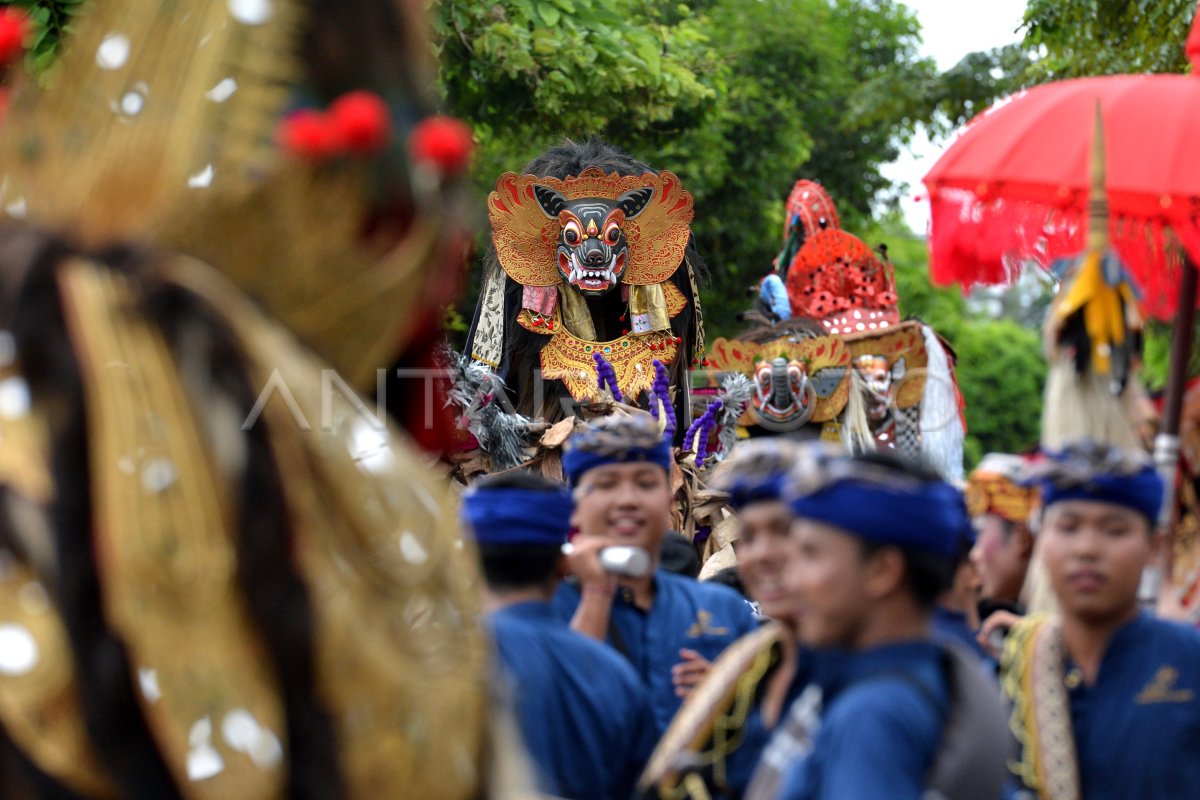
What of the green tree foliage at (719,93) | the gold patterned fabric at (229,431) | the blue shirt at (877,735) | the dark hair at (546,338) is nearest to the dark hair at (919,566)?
the blue shirt at (877,735)

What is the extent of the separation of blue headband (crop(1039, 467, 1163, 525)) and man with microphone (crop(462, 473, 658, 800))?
1031 millimetres

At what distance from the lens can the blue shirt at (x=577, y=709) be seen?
3.55 m

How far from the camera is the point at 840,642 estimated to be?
2781mm

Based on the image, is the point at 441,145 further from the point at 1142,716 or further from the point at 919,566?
the point at 1142,716

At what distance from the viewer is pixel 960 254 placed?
15.1 ft

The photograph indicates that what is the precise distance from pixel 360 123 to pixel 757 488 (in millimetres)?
1601

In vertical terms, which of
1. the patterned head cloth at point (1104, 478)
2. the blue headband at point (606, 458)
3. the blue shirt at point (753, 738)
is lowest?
the blue shirt at point (753, 738)

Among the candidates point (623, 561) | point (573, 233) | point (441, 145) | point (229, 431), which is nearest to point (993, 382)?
point (573, 233)

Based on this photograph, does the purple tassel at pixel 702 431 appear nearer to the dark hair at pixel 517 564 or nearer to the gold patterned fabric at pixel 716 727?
the dark hair at pixel 517 564

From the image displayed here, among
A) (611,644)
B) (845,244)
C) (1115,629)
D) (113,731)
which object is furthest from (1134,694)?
(845,244)

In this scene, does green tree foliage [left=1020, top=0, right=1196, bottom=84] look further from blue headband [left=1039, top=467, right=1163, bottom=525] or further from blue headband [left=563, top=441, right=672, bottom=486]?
blue headband [left=1039, top=467, right=1163, bottom=525]

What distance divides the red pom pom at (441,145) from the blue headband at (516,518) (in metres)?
1.81

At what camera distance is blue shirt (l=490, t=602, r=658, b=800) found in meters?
3.55

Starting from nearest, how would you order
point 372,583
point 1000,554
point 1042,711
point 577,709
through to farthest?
point 372,583
point 1042,711
point 577,709
point 1000,554
